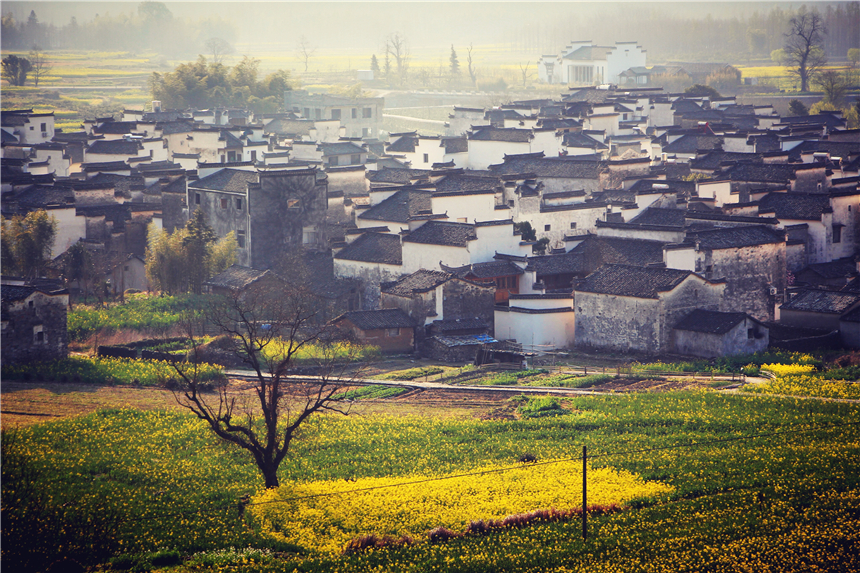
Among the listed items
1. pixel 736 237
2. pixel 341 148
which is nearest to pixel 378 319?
pixel 736 237

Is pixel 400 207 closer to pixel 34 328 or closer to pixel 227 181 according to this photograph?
pixel 227 181

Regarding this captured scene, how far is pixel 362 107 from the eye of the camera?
311ft

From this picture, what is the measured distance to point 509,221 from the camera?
4666 centimetres

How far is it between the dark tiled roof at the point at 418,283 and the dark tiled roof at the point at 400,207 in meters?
8.12

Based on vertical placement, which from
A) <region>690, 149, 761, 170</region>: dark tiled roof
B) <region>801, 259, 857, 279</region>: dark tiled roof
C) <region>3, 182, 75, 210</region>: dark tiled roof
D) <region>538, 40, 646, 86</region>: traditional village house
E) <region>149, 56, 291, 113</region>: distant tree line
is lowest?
<region>801, 259, 857, 279</region>: dark tiled roof

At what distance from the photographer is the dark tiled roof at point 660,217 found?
49.6 metres

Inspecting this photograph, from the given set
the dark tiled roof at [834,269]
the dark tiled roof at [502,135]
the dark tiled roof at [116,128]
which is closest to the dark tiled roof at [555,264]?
the dark tiled roof at [834,269]

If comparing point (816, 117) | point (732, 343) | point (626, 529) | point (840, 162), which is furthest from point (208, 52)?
point (626, 529)

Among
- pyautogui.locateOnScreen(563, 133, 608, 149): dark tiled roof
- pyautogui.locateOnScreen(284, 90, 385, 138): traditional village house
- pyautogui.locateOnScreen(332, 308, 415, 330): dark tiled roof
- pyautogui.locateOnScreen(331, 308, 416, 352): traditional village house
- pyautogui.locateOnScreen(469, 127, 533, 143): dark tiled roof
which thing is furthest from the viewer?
pyautogui.locateOnScreen(284, 90, 385, 138): traditional village house

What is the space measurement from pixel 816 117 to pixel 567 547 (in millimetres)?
66337

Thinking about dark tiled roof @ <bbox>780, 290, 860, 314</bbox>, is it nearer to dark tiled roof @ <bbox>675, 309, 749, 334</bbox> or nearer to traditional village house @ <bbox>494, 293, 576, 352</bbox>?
dark tiled roof @ <bbox>675, 309, 749, 334</bbox>

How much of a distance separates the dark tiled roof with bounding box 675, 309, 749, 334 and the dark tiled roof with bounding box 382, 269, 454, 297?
9.41 metres

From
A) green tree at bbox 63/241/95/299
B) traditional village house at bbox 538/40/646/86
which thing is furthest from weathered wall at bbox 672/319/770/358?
traditional village house at bbox 538/40/646/86

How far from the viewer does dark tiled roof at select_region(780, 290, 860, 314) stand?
132 feet
